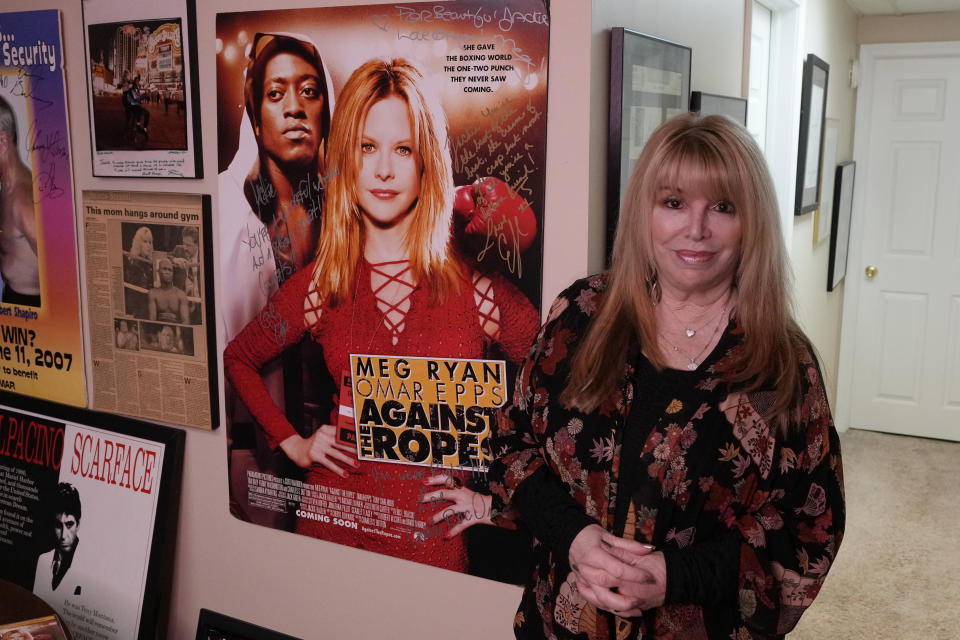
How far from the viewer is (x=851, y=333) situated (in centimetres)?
480

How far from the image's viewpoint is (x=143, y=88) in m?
1.98

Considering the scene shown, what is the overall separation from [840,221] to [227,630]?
142 inches

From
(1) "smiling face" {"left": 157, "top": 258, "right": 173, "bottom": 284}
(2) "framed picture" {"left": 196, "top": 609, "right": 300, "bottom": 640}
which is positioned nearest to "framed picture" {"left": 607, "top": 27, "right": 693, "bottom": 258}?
(1) "smiling face" {"left": 157, "top": 258, "right": 173, "bottom": 284}

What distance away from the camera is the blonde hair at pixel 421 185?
164 cm

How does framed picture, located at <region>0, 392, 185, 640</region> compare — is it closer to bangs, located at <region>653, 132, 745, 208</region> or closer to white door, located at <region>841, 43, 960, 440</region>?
bangs, located at <region>653, 132, 745, 208</region>

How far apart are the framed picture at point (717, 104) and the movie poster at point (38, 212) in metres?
1.55

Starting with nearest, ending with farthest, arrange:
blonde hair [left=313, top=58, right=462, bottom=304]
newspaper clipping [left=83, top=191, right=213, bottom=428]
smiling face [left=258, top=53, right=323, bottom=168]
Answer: blonde hair [left=313, top=58, right=462, bottom=304], smiling face [left=258, top=53, right=323, bottom=168], newspaper clipping [left=83, top=191, right=213, bottom=428]

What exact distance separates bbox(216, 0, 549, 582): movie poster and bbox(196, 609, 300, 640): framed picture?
29 cm

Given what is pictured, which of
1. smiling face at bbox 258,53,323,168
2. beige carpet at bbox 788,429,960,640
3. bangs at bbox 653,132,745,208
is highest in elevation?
smiling face at bbox 258,53,323,168

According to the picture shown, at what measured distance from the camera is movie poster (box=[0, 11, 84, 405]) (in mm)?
2131

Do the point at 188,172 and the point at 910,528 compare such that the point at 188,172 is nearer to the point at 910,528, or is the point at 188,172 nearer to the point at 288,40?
the point at 288,40

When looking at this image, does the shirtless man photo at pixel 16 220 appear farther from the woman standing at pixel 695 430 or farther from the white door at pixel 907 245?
the white door at pixel 907 245

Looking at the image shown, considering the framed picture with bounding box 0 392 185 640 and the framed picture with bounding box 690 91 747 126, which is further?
the framed picture with bounding box 0 392 185 640

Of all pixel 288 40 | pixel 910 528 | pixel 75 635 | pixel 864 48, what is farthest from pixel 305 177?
pixel 864 48
